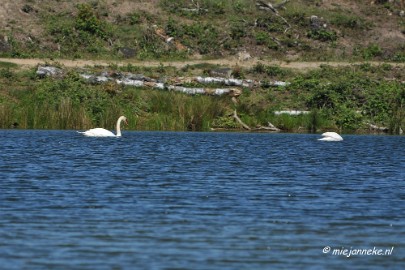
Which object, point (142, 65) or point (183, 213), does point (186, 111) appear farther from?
point (183, 213)

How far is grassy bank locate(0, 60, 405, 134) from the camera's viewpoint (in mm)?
49594

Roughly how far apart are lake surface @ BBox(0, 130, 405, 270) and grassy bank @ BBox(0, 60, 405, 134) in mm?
11933

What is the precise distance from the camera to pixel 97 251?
632 inches

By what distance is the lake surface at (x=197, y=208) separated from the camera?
52.0 feet

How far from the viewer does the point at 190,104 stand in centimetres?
5134

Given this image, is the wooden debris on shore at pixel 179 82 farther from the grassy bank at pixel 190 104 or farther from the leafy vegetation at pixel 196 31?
the leafy vegetation at pixel 196 31

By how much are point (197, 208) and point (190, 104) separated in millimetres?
30478

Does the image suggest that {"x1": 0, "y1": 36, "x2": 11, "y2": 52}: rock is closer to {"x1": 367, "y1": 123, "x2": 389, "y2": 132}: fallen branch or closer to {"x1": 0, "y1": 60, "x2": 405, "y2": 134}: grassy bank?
{"x1": 0, "y1": 60, "x2": 405, "y2": 134}: grassy bank

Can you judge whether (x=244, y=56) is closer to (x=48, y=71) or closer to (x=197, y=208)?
(x=48, y=71)

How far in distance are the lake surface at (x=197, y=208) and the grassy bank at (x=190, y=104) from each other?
39.2 ft

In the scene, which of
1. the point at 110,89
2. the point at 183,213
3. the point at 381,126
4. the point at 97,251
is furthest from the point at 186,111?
the point at 97,251

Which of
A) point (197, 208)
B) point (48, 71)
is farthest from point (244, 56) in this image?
point (197, 208)

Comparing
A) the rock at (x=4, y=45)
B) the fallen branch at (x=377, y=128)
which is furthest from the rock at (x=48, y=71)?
the fallen branch at (x=377, y=128)

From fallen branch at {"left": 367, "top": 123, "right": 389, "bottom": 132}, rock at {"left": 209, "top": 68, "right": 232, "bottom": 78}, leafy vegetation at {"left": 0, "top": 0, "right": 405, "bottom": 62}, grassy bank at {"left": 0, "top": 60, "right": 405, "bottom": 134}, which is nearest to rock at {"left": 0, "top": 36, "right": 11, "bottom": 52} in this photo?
leafy vegetation at {"left": 0, "top": 0, "right": 405, "bottom": 62}
